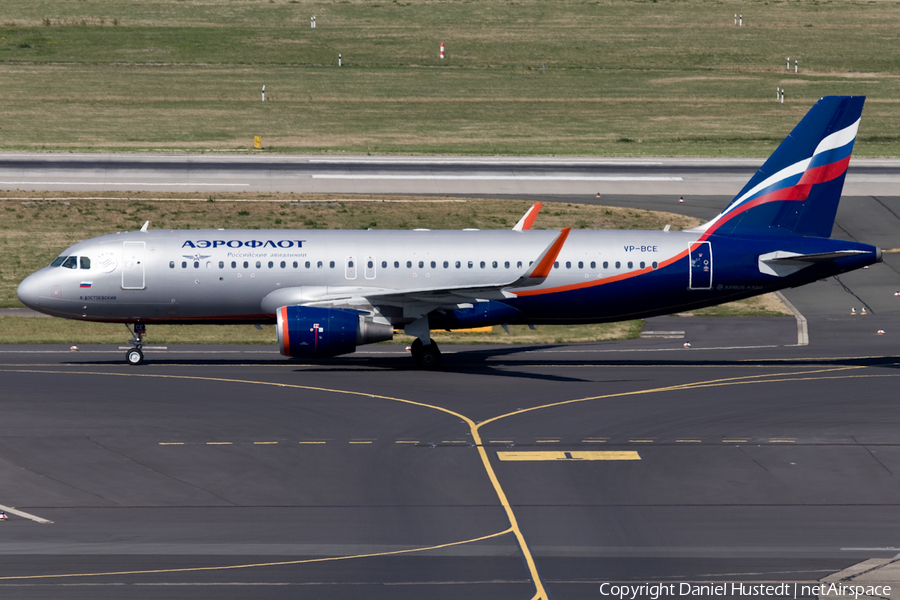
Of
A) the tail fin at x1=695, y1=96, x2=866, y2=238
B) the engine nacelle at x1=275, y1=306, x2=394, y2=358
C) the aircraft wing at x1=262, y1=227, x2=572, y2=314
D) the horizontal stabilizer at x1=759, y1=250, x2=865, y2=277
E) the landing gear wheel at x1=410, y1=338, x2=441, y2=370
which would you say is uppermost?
the tail fin at x1=695, y1=96, x2=866, y2=238

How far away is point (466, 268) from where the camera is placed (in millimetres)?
40094

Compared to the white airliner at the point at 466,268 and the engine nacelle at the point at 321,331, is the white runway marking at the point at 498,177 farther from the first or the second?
the engine nacelle at the point at 321,331

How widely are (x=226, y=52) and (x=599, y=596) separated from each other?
11449 cm

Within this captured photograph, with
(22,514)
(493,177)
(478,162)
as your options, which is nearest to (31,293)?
(22,514)

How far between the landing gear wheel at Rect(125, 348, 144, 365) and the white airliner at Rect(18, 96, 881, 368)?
50 millimetres

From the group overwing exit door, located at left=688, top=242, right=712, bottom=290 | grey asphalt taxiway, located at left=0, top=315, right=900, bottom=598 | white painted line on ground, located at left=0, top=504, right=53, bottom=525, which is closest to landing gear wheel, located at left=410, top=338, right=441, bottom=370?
grey asphalt taxiway, located at left=0, top=315, right=900, bottom=598

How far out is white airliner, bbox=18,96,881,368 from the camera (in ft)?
129

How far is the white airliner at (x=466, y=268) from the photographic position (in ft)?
129

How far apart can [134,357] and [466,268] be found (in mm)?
12219

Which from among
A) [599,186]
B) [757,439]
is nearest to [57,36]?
[599,186]

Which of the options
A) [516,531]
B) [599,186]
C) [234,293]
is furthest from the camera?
[599,186]

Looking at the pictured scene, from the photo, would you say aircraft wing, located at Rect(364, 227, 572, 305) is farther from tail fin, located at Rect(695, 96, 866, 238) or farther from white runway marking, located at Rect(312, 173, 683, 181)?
white runway marking, located at Rect(312, 173, 683, 181)

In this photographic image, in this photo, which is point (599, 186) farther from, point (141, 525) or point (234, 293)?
point (141, 525)

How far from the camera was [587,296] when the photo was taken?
40.3m
